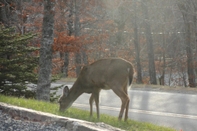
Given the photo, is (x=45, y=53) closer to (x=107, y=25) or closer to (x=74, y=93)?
(x=74, y=93)

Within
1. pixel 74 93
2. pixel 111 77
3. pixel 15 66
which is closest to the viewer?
pixel 111 77

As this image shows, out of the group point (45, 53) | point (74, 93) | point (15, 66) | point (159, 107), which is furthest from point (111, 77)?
point (15, 66)

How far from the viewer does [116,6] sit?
24984 millimetres

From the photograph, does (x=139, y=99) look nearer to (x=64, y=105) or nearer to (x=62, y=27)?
(x=64, y=105)

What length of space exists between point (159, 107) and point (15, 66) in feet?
15.7

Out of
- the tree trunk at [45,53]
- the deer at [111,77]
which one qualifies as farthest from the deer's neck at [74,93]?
the tree trunk at [45,53]

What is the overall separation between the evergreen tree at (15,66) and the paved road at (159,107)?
197 cm

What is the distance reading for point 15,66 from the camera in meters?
11.8

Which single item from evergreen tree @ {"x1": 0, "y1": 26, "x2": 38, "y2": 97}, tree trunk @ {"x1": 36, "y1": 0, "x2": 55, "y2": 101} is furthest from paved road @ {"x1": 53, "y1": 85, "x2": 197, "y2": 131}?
evergreen tree @ {"x1": 0, "y1": 26, "x2": 38, "y2": 97}

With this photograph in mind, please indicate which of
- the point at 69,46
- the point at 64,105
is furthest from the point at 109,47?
the point at 64,105

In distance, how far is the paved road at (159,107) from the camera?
962cm

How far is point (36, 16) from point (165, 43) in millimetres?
14920

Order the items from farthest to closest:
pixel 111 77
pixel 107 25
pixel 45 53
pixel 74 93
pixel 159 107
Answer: pixel 107 25
pixel 159 107
pixel 45 53
pixel 74 93
pixel 111 77

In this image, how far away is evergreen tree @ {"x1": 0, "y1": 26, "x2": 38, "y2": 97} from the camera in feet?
38.2
